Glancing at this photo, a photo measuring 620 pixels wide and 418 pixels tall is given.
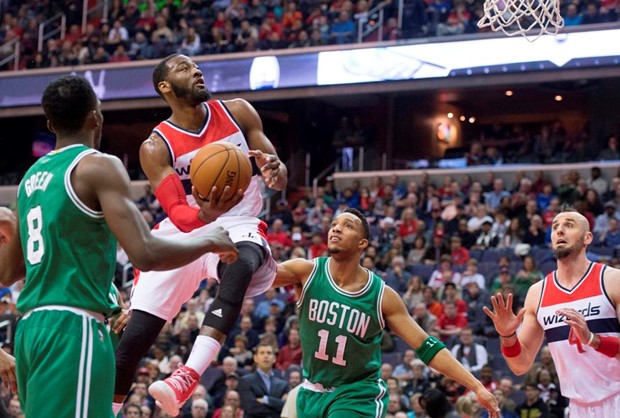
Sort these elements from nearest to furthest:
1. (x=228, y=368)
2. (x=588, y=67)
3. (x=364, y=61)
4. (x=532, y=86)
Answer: (x=228, y=368)
(x=588, y=67)
(x=364, y=61)
(x=532, y=86)

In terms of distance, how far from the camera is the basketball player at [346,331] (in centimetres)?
664

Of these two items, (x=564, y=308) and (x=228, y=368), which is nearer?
(x=564, y=308)

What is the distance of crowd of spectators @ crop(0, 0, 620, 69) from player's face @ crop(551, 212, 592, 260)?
41.3ft

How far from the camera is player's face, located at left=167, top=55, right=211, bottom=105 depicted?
6.12m

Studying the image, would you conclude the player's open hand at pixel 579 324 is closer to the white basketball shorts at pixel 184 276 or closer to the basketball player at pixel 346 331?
the basketball player at pixel 346 331

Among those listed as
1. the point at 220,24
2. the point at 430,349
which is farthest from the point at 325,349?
the point at 220,24

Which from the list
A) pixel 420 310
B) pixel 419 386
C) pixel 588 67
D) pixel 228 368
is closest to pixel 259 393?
pixel 228 368

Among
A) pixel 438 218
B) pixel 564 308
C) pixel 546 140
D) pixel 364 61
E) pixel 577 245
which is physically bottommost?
pixel 564 308

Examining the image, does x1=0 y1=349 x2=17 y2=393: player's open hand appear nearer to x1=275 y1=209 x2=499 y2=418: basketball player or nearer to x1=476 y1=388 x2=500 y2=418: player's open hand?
x1=275 y1=209 x2=499 y2=418: basketball player

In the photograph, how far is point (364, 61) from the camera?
21422mm

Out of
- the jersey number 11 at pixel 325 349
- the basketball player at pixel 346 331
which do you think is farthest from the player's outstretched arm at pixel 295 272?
the jersey number 11 at pixel 325 349

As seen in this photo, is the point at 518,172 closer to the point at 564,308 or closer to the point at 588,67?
the point at 588,67

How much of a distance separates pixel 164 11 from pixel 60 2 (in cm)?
382

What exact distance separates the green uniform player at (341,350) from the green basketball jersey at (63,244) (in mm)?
2677
